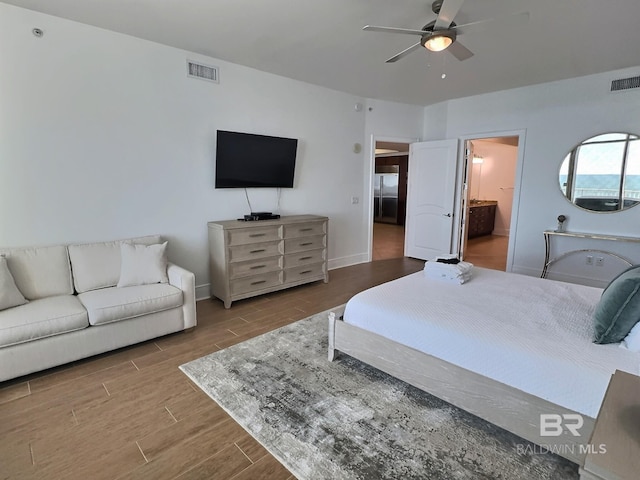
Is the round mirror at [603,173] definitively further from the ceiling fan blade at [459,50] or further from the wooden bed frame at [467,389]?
the wooden bed frame at [467,389]

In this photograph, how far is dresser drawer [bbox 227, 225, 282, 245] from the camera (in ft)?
12.3

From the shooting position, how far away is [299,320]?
3.50 metres

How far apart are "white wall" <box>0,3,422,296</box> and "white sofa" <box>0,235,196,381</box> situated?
28 centimetres

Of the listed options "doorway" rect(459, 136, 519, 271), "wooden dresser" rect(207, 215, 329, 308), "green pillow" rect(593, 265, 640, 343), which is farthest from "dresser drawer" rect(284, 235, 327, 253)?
"doorway" rect(459, 136, 519, 271)

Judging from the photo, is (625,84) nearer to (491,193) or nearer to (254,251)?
(254,251)

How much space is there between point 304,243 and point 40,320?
9.18ft

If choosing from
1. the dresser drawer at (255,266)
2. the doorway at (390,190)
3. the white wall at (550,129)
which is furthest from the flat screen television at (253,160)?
A: the doorway at (390,190)

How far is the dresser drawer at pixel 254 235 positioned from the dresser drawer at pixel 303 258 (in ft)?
1.15

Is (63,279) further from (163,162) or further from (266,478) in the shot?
(266,478)

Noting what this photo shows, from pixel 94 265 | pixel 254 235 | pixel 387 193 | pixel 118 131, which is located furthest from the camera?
pixel 387 193

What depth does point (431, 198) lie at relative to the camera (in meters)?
6.03

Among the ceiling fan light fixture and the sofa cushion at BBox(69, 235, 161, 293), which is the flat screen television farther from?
the ceiling fan light fixture

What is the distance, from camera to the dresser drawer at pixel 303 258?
432cm

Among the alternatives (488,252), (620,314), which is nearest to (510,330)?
(620,314)
